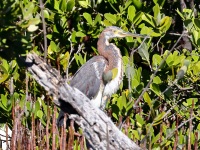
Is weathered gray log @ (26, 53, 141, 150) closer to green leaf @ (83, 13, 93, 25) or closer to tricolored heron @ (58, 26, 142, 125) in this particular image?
tricolored heron @ (58, 26, 142, 125)

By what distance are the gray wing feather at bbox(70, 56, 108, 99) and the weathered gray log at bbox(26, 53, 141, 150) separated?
1.98 metres

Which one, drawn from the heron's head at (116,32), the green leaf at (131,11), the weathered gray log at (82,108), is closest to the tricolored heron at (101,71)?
the heron's head at (116,32)

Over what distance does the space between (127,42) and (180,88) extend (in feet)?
2.55

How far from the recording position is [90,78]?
5.67m

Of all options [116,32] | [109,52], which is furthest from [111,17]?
[109,52]

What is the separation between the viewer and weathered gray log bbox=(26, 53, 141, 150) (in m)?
3.37

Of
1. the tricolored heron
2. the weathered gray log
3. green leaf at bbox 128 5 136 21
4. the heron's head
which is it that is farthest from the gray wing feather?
the weathered gray log

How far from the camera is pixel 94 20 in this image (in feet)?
18.4

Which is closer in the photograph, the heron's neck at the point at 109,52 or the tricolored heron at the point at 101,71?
the tricolored heron at the point at 101,71

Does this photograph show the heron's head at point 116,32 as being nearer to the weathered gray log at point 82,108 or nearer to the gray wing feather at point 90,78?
the gray wing feather at point 90,78

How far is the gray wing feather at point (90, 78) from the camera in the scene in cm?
554

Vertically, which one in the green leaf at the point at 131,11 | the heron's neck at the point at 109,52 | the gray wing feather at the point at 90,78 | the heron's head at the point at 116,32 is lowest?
the gray wing feather at the point at 90,78

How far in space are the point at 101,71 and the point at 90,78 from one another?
11 centimetres

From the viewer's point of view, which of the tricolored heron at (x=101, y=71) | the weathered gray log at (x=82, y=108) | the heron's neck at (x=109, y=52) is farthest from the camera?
the heron's neck at (x=109, y=52)
